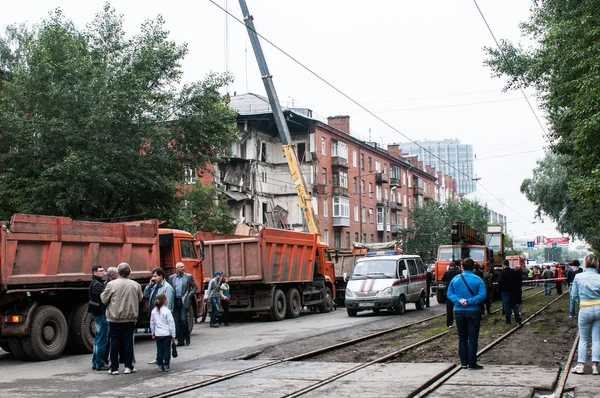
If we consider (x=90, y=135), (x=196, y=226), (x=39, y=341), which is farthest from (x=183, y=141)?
(x=39, y=341)

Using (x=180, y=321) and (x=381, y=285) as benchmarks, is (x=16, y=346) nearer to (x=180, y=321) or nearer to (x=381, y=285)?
(x=180, y=321)

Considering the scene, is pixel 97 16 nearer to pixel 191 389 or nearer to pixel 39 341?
pixel 39 341

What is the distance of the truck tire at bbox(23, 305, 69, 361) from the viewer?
13.2m

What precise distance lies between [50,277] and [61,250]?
638mm

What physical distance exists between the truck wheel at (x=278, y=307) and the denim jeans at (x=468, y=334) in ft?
42.4

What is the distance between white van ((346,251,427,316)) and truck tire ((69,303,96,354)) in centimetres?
1095

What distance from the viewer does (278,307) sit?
77.2 feet

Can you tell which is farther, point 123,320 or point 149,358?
point 149,358

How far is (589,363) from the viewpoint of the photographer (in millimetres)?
10938

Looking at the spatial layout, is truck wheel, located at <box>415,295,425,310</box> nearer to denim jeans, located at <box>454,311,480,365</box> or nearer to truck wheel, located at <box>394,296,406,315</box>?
truck wheel, located at <box>394,296,406,315</box>

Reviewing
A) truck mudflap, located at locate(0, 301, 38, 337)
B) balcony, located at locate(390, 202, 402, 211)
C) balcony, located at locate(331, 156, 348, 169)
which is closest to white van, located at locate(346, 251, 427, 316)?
truck mudflap, located at locate(0, 301, 38, 337)

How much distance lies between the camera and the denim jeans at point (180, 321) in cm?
1445

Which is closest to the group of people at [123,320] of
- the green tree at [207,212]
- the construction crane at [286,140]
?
the construction crane at [286,140]

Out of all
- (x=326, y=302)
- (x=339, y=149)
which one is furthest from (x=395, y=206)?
(x=326, y=302)
